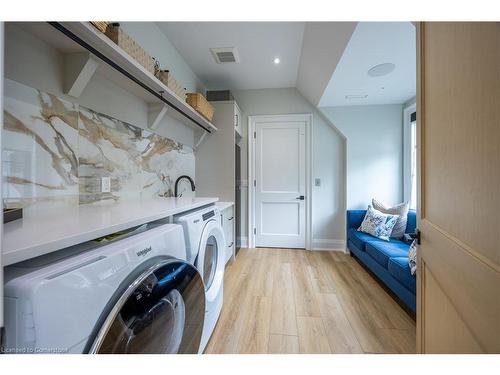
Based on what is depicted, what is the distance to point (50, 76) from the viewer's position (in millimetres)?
1111

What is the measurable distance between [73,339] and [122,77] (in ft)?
4.78

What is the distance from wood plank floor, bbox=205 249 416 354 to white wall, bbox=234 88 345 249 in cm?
76

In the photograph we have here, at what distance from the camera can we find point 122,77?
1.41 metres

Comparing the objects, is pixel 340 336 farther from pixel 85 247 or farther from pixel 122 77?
pixel 122 77

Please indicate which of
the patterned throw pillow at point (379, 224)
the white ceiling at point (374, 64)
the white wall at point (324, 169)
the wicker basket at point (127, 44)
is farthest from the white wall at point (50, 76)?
the patterned throw pillow at point (379, 224)

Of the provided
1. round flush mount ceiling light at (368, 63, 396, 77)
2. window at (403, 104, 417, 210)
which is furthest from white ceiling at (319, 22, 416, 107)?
window at (403, 104, 417, 210)

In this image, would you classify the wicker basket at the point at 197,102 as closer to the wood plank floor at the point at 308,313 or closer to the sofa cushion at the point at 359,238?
the wood plank floor at the point at 308,313

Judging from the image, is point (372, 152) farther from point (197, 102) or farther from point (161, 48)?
point (161, 48)

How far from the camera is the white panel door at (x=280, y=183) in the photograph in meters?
3.50

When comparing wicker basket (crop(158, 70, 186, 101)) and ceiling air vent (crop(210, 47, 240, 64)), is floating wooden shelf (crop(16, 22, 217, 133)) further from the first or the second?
ceiling air vent (crop(210, 47, 240, 64))

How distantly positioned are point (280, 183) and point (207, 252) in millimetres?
2250

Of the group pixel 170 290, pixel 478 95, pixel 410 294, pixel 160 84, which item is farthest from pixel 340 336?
pixel 160 84

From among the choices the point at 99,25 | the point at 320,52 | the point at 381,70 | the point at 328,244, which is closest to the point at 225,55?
the point at 320,52

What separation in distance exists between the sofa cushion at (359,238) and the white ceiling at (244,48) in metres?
2.33
